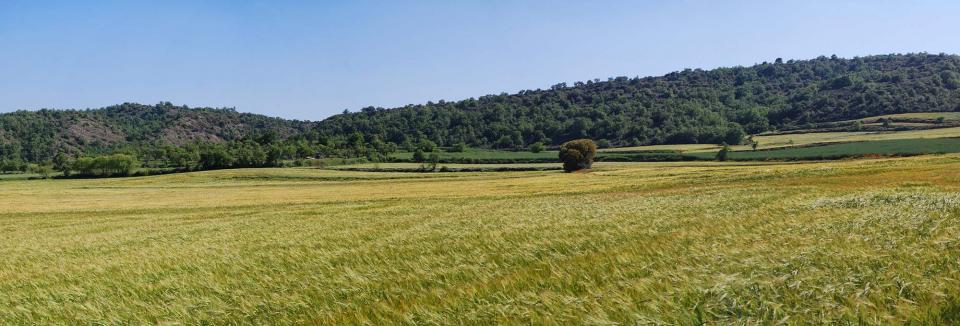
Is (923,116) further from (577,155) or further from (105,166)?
(105,166)

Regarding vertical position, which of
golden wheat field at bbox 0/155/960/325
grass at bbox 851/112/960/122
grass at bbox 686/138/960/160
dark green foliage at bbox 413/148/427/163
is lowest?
grass at bbox 686/138/960/160

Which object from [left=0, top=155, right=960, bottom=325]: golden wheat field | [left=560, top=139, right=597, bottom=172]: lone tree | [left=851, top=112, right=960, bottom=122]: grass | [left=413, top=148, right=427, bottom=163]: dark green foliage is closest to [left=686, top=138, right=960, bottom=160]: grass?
[left=560, top=139, right=597, bottom=172]: lone tree

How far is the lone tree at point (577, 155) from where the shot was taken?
11169 cm

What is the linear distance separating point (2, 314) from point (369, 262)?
544 centimetres

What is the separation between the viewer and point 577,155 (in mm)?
111312

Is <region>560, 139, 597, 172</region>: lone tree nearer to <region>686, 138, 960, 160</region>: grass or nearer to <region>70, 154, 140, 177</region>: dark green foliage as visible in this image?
<region>686, 138, 960, 160</region>: grass

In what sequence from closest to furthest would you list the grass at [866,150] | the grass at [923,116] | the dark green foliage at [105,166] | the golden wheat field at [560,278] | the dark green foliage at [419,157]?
the golden wheat field at [560,278] → the grass at [866,150] → the dark green foliage at [105,166] → the grass at [923,116] → the dark green foliage at [419,157]

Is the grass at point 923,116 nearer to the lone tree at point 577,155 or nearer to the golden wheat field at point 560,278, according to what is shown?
the lone tree at point 577,155

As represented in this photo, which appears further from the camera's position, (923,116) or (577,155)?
(923,116)

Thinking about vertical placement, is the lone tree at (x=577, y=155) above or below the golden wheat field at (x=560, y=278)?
below

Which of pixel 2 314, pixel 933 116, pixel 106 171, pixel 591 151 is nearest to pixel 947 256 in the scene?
pixel 2 314

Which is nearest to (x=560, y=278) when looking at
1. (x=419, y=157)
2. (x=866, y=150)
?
(x=866, y=150)

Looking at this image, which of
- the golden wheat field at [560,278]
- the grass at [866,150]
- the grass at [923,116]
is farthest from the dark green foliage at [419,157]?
the golden wheat field at [560,278]

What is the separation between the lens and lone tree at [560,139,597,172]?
11169 centimetres
